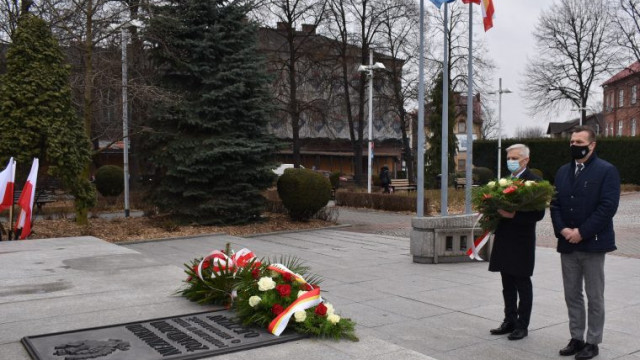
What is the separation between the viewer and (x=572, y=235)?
514 cm

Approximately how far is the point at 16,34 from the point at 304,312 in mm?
11816

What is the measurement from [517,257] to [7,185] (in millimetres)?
10687

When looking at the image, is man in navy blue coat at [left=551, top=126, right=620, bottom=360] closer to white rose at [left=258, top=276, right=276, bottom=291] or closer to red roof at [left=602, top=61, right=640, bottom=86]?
white rose at [left=258, top=276, right=276, bottom=291]

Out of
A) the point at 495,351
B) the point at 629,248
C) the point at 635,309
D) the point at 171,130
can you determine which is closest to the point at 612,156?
the point at 629,248

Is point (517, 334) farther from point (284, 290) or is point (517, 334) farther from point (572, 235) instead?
point (284, 290)

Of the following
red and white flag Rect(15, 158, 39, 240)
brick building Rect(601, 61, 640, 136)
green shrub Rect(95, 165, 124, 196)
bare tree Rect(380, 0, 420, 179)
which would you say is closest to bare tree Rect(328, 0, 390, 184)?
bare tree Rect(380, 0, 420, 179)

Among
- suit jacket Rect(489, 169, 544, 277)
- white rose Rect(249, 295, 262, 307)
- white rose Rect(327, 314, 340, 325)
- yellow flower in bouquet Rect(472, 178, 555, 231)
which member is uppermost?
yellow flower in bouquet Rect(472, 178, 555, 231)

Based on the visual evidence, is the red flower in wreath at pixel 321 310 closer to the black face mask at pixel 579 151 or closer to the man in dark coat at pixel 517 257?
the man in dark coat at pixel 517 257

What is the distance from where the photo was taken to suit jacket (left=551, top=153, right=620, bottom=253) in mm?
5098

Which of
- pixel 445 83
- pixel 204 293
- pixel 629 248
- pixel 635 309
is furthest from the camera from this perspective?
pixel 629 248

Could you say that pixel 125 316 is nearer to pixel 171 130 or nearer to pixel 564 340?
pixel 564 340

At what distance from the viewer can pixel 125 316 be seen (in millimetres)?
5852

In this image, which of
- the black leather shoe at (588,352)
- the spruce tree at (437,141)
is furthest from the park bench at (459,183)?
the black leather shoe at (588,352)

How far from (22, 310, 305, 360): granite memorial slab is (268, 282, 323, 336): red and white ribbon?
66 mm
